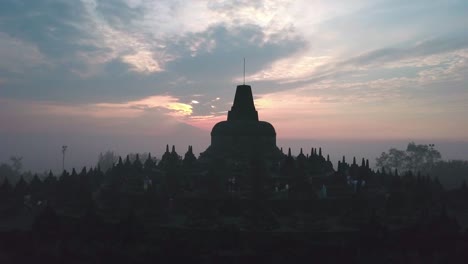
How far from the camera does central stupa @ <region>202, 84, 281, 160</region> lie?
4122cm

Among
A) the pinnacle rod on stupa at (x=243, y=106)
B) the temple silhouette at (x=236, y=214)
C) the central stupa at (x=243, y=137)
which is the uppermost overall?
the pinnacle rod on stupa at (x=243, y=106)

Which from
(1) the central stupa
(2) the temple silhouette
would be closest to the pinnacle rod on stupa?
(1) the central stupa

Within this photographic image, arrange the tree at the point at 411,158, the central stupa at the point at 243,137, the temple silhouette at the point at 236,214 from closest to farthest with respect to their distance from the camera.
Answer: the temple silhouette at the point at 236,214 → the central stupa at the point at 243,137 → the tree at the point at 411,158

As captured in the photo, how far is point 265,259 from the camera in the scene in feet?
69.7

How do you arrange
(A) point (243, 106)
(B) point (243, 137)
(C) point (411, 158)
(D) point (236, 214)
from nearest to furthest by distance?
(D) point (236, 214), (B) point (243, 137), (A) point (243, 106), (C) point (411, 158)

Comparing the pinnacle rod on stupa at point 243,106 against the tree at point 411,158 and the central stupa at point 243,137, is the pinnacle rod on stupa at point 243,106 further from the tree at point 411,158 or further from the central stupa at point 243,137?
the tree at point 411,158

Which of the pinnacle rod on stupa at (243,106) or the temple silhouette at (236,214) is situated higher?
the pinnacle rod on stupa at (243,106)

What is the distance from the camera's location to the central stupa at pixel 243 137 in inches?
1623

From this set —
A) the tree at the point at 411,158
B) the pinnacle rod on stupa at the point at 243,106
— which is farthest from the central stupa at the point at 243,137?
the tree at the point at 411,158

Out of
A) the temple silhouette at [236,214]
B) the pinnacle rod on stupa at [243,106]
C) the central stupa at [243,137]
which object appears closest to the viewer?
the temple silhouette at [236,214]

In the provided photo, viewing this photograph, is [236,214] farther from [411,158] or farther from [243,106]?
[411,158]

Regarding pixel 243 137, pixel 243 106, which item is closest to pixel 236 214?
pixel 243 137

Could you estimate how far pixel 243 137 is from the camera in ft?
138

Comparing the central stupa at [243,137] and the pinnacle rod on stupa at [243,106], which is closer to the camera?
the central stupa at [243,137]
